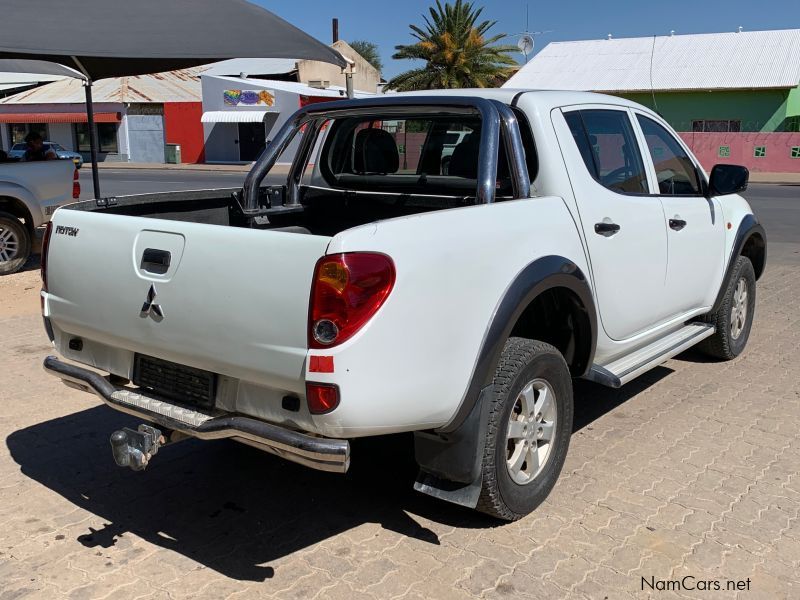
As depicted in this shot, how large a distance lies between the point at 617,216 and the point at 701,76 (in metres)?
36.6

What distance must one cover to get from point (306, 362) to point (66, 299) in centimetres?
140

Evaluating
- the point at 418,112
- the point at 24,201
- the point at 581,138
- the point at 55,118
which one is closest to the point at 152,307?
the point at 418,112

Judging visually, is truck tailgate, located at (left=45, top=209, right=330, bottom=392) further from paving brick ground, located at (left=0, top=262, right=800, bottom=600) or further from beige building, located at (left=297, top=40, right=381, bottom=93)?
beige building, located at (left=297, top=40, right=381, bottom=93)

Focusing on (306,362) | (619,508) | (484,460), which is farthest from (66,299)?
(619,508)

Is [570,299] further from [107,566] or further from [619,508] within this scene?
[107,566]

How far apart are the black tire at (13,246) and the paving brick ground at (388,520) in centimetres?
548

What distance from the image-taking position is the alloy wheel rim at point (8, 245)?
32.3 ft

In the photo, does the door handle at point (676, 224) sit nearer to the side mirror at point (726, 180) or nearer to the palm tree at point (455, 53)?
the side mirror at point (726, 180)

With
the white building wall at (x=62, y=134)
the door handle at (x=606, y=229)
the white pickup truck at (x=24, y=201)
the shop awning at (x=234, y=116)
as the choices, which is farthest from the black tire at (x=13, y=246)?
the white building wall at (x=62, y=134)

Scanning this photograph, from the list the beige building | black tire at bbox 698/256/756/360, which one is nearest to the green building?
the beige building

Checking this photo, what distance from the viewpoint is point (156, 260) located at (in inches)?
125

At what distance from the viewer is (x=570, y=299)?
151 inches

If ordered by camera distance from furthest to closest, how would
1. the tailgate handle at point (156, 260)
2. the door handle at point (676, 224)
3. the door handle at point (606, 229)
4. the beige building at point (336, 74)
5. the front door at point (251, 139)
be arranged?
the beige building at point (336, 74), the front door at point (251, 139), the door handle at point (676, 224), the door handle at point (606, 229), the tailgate handle at point (156, 260)

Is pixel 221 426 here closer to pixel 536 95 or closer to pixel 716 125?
pixel 536 95
